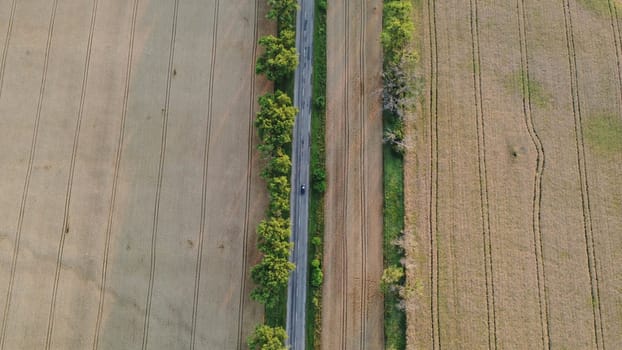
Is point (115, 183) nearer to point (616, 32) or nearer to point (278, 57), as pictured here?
point (278, 57)

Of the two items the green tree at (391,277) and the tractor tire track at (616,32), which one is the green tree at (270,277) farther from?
the tractor tire track at (616,32)

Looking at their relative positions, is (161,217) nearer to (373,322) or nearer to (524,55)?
(373,322)

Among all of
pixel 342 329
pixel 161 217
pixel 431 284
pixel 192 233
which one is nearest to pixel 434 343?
pixel 431 284

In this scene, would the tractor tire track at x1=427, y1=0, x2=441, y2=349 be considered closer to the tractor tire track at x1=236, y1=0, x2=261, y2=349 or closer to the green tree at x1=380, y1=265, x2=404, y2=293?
the green tree at x1=380, y1=265, x2=404, y2=293

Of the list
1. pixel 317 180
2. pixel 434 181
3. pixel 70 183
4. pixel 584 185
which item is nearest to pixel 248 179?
pixel 317 180

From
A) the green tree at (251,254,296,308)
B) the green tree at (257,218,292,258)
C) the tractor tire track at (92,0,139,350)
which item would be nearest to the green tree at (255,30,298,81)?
the tractor tire track at (92,0,139,350)
